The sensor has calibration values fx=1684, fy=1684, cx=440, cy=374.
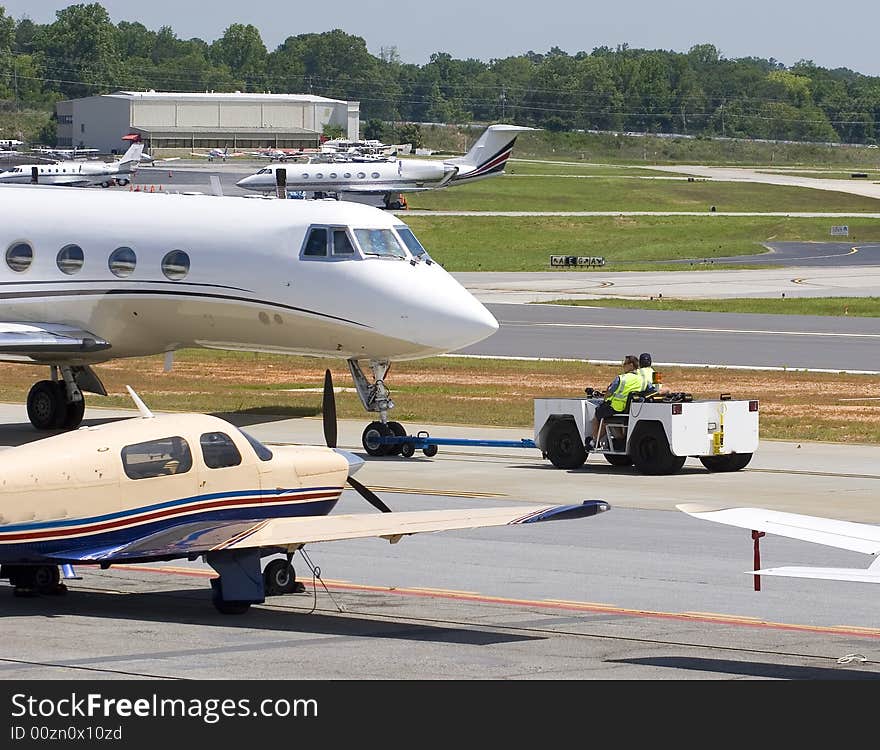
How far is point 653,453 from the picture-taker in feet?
98.5

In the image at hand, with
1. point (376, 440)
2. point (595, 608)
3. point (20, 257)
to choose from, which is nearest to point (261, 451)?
point (595, 608)

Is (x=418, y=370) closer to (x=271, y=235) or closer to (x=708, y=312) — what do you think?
(x=271, y=235)

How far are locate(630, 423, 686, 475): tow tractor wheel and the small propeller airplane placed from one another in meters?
11.7

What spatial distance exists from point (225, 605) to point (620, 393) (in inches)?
558

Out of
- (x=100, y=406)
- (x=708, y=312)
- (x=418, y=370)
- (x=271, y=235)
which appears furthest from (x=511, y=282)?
(x=271, y=235)

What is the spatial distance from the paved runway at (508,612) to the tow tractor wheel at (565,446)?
326 centimetres

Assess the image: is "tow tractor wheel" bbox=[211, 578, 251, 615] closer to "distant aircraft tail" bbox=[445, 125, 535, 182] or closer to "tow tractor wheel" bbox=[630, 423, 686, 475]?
"tow tractor wheel" bbox=[630, 423, 686, 475]

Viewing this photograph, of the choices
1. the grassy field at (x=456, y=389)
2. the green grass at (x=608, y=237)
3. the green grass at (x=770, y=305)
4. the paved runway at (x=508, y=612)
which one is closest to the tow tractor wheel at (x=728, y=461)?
the paved runway at (x=508, y=612)

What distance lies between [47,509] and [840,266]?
282 feet

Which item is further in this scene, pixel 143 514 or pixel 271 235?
pixel 271 235

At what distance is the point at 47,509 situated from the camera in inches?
682

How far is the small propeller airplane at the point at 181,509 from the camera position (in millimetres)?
17359

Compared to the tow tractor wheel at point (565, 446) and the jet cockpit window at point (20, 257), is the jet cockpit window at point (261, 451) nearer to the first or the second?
the tow tractor wheel at point (565, 446)
